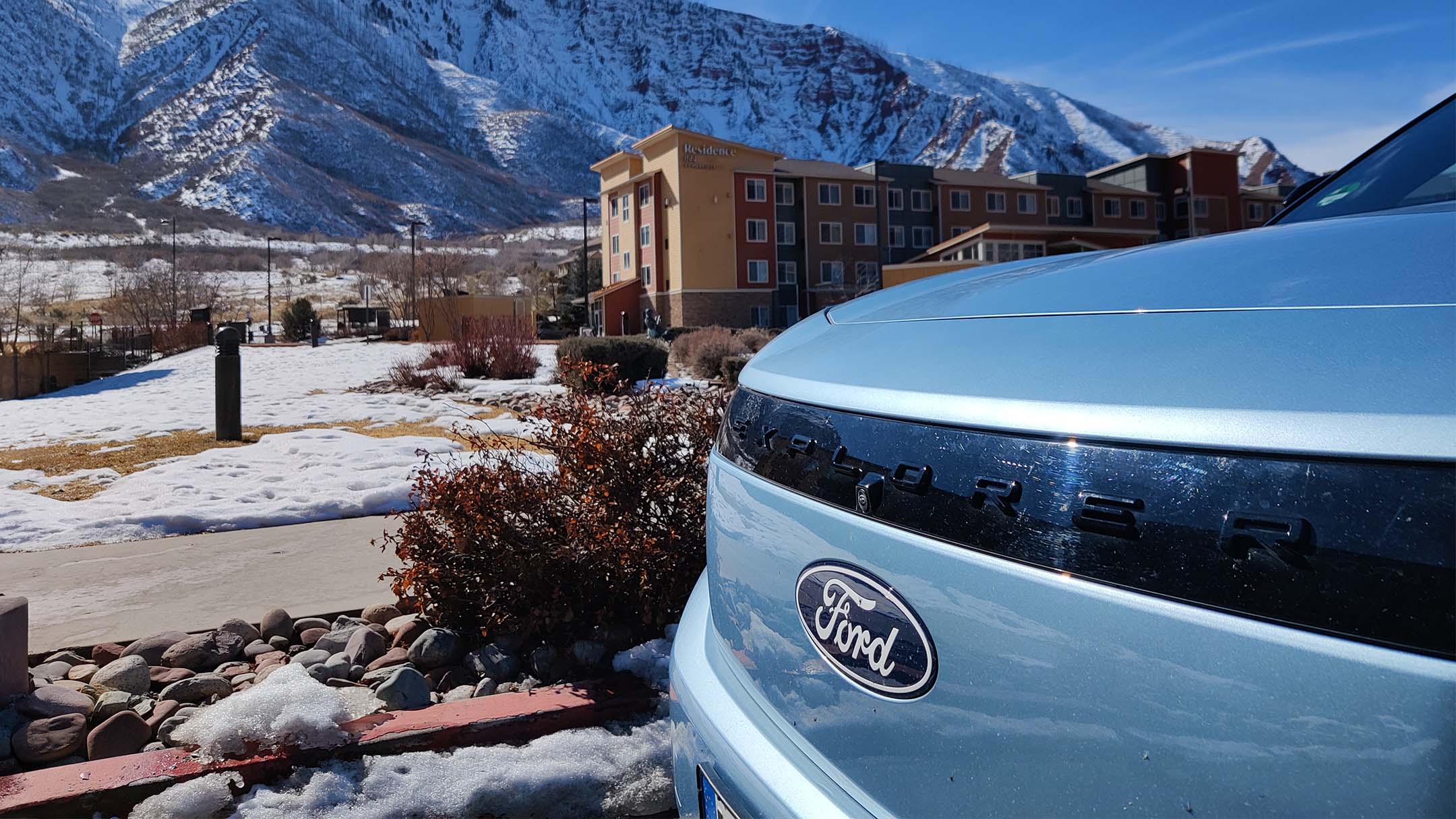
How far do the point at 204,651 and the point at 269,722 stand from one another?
1.16 metres

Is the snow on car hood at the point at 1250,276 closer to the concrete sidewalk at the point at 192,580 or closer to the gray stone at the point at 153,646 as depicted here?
the gray stone at the point at 153,646

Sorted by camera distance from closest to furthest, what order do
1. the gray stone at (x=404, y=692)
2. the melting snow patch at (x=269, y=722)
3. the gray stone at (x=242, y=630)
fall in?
the melting snow patch at (x=269, y=722)
the gray stone at (x=404, y=692)
the gray stone at (x=242, y=630)

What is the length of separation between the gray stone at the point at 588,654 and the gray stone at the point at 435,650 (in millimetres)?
520

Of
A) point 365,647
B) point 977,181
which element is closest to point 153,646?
point 365,647

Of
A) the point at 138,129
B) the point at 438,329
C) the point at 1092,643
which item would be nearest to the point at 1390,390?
the point at 1092,643

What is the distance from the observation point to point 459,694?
11.0 ft

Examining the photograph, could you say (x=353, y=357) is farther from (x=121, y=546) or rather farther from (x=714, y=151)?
(x=714, y=151)

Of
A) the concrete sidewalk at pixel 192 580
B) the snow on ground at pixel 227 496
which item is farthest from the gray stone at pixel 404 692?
the snow on ground at pixel 227 496

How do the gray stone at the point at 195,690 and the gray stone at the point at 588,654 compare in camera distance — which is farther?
the gray stone at the point at 588,654

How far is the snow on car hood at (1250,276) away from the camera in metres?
0.97

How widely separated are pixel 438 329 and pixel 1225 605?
134 ft

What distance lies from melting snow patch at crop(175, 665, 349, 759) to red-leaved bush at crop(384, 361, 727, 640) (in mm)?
760

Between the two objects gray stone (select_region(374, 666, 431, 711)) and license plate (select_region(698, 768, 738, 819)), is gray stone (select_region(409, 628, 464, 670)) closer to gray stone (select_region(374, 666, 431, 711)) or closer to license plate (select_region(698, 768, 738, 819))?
gray stone (select_region(374, 666, 431, 711))

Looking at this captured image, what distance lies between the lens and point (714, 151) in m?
48.4
